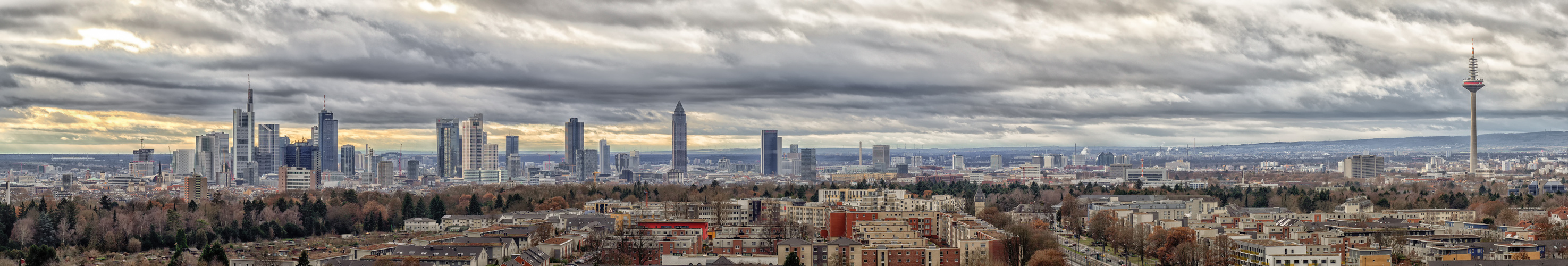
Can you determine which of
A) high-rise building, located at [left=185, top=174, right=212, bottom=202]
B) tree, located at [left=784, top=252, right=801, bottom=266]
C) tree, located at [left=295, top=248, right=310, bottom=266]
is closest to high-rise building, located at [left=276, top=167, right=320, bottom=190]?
high-rise building, located at [left=185, top=174, right=212, bottom=202]

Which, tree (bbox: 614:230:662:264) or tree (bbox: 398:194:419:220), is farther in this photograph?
tree (bbox: 398:194:419:220)

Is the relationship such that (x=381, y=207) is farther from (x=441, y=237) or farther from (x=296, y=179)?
(x=296, y=179)

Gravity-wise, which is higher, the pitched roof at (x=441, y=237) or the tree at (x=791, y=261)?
the tree at (x=791, y=261)

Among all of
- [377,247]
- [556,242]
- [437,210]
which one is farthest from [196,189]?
[556,242]

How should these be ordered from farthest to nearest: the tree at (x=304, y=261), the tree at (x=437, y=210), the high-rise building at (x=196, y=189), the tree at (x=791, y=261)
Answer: the high-rise building at (x=196, y=189)
the tree at (x=437, y=210)
the tree at (x=791, y=261)
the tree at (x=304, y=261)

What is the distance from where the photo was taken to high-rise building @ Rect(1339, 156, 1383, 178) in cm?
18362

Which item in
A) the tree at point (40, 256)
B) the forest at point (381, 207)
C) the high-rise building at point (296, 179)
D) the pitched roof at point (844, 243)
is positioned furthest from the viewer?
the high-rise building at point (296, 179)

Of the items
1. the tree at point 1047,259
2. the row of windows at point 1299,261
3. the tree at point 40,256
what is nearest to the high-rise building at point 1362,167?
the row of windows at point 1299,261

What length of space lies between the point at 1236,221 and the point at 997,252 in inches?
924

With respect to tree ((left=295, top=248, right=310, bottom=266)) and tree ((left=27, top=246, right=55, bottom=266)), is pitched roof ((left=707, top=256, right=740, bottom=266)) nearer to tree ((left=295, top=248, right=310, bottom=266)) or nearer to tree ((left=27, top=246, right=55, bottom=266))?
tree ((left=295, top=248, right=310, bottom=266))

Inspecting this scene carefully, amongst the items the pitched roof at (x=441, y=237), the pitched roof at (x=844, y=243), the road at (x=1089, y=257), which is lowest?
the road at (x=1089, y=257)

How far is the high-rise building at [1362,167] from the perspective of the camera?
18362 cm

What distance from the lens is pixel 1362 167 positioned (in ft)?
607

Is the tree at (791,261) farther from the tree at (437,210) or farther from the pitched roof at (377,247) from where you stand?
the tree at (437,210)
